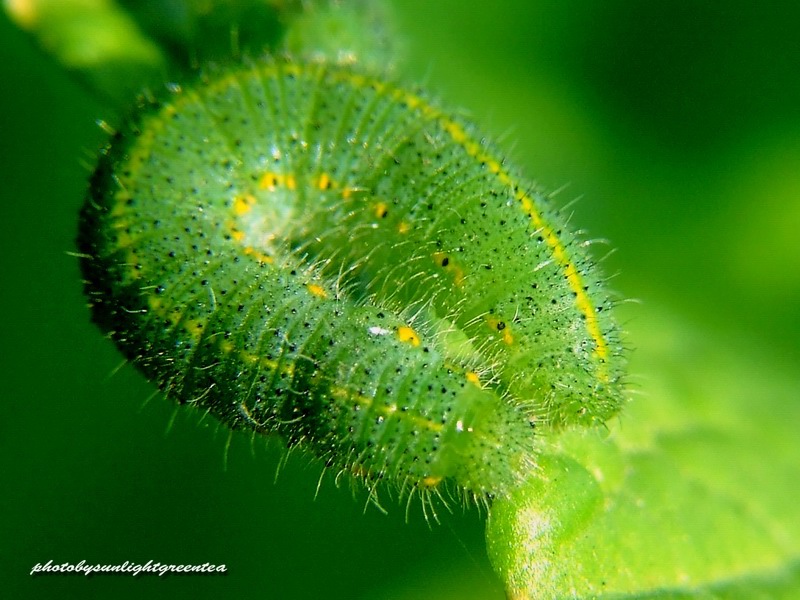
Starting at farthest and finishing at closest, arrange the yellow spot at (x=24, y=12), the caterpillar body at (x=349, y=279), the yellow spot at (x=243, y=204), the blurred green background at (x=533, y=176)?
the blurred green background at (x=533, y=176), the yellow spot at (x=24, y=12), the yellow spot at (x=243, y=204), the caterpillar body at (x=349, y=279)

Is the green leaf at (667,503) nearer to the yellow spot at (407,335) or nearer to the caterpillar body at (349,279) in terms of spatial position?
the caterpillar body at (349,279)

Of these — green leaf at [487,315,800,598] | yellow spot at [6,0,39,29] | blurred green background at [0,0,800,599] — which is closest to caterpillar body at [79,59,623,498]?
green leaf at [487,315,800,598]


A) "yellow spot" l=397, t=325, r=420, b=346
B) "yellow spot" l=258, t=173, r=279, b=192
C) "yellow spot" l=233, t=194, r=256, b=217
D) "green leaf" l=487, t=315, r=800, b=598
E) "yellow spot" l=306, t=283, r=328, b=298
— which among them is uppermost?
"yellow spot" l=258, t=173, r=279, b=192

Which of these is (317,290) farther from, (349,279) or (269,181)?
(269,181)

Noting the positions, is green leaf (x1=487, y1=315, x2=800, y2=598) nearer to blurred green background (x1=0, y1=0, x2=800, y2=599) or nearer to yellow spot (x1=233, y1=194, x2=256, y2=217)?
blurred green background (x1=0, y1=0, x2=800, y2=599)

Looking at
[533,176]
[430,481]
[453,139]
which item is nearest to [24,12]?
[453,139]

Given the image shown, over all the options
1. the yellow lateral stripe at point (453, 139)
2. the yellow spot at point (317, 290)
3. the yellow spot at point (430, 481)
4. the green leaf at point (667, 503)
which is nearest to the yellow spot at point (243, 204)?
the yellow lateral stripe at point (453, 139)
